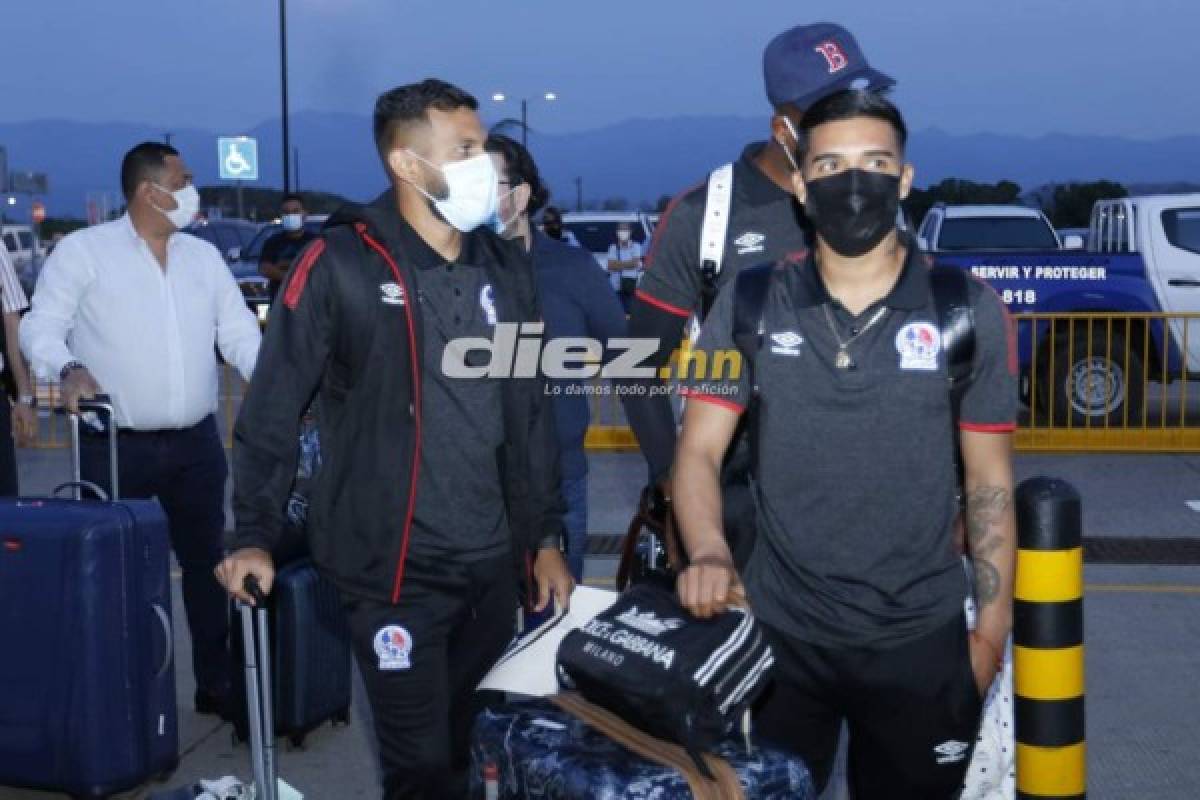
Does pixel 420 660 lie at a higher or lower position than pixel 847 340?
lower

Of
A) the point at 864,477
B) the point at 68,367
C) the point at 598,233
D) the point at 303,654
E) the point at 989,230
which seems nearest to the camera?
the point at 864,477

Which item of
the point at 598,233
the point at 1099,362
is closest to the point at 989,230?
the point at 1099,362

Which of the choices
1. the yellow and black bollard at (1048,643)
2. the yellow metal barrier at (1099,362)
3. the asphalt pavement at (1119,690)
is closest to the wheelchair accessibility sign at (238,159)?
the yellow metal barrier at (1099,362)

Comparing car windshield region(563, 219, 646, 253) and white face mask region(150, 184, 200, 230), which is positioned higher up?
white face mask region(150, 184, 200, 230)

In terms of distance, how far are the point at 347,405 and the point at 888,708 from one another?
143cm

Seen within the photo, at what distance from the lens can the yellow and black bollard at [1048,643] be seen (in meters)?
3.95

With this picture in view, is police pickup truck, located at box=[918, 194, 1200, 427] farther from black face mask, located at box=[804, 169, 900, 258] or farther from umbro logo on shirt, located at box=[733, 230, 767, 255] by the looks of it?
black face mask, located at box=[804, 169, 900, 258]

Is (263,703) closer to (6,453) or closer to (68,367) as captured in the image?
(68,367)

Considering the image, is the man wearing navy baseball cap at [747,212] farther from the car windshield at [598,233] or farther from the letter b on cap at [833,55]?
the car windshield at [598,233]

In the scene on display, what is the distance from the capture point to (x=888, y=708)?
3.38 metres

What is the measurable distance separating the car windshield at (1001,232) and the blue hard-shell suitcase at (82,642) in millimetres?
13707

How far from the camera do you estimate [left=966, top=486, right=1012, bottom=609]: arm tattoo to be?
3369mm

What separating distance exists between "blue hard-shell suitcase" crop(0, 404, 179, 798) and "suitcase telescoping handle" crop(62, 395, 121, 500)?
37 millimetres

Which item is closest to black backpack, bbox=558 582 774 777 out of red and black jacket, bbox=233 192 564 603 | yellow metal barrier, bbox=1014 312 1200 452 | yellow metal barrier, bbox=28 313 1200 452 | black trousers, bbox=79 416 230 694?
red and black jacket, bbox=233 192 564 603
